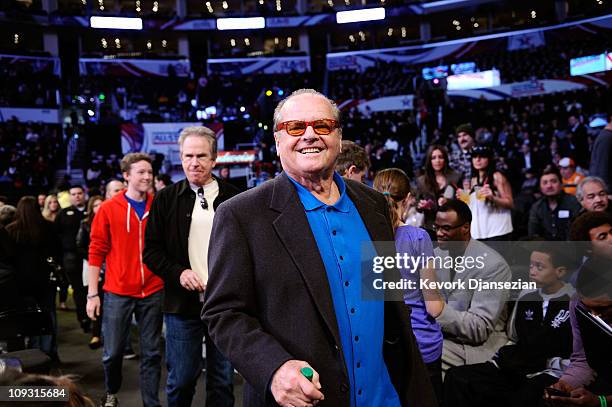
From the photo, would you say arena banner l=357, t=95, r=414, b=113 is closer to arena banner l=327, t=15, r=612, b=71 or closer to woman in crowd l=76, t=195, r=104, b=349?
arena banner l=327, t=15, r=612, b=71

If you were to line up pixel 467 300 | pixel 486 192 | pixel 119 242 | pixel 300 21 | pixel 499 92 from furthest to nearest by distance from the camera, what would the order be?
pixel 300 21, pixel 499 92, pixel 486 192, pixel 119 242, pixel 467 300

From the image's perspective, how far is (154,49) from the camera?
32.1 m

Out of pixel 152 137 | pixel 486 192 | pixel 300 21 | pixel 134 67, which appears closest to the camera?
pixel 486 192

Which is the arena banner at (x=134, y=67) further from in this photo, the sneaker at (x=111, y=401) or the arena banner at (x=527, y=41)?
the sneaker at (x=111, y=401)

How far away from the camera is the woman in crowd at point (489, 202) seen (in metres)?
4.95

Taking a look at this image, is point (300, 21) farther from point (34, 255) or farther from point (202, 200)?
point (202, 200)

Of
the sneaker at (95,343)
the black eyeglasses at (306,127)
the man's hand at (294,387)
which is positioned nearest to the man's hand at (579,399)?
the man's hand at (294,387)

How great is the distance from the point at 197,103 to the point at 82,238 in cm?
2059

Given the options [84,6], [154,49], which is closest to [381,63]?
[154,49]

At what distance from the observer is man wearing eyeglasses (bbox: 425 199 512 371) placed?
3154mm

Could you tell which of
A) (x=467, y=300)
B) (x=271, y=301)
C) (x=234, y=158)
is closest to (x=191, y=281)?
(x=467, y=300)

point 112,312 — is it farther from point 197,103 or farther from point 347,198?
point 197,103

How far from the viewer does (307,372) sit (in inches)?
62.7

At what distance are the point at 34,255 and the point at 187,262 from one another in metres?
2.75
